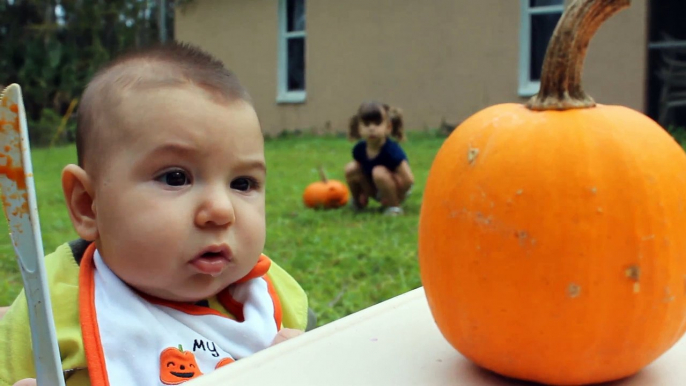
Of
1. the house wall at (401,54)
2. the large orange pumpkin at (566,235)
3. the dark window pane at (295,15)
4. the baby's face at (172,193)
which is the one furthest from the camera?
the dark window pane at (295,15)

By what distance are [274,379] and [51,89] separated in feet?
47.4

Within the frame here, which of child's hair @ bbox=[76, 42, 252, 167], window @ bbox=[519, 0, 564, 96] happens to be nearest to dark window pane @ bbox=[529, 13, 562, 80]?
window @ bbox=[519, 0, 564, 96]

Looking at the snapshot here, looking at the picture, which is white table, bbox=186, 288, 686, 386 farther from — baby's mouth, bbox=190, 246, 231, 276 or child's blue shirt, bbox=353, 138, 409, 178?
child's blue shirt, bbox=353, 138, 409, 178

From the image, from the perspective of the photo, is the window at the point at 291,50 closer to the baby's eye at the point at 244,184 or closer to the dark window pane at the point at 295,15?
the dark window pane at the point at 295,15

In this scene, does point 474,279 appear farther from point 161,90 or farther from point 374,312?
point 161,90

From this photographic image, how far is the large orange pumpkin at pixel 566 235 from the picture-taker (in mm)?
922

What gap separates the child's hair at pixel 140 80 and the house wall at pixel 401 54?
29.3 feet

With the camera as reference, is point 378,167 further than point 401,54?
No

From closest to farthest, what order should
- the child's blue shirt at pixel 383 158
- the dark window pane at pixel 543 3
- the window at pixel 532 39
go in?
the child's blue shirt at pixel 383 158, the dark window pane at pixel 543 3, the window at pixel 532 39

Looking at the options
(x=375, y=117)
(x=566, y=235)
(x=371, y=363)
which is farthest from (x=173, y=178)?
(x=375, y=117)

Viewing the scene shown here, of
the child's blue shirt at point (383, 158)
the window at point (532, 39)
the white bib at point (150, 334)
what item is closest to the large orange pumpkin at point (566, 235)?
the white bib at point (150, 334)

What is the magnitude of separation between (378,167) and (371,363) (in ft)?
16.4

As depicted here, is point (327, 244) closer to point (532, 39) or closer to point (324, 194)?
point (324, 194)

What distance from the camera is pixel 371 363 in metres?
1.07
